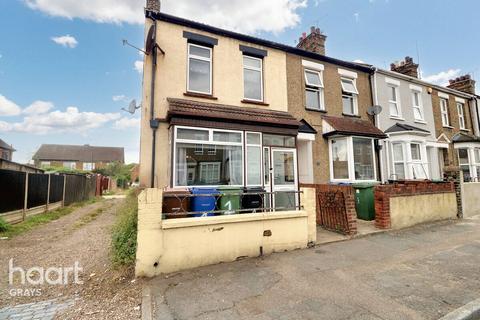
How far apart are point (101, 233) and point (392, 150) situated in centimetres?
1185

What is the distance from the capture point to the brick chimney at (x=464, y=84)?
15336 mm

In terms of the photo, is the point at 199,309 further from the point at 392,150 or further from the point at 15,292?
the point at 392,150

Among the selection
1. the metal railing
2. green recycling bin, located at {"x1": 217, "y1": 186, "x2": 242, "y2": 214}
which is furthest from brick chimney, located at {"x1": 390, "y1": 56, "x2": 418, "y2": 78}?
green recycling bin, located at {"x1": 217, "y1": 186, "x2": 242, "y2": 214}

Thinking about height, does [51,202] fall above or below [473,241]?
above

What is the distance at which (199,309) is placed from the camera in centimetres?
291

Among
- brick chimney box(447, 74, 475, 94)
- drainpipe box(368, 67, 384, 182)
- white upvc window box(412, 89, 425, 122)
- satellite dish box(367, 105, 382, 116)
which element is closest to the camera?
drainpipe box(368, 67, 384, 182)

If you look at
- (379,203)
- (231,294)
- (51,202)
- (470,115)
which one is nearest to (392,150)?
(379,203)

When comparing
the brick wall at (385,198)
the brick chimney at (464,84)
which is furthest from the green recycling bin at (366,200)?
the brick chimney at (464,84)

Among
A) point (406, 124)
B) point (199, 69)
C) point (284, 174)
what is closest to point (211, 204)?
point (284, 174)

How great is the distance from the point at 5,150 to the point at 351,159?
200 feet

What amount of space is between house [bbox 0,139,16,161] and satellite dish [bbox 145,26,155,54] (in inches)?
2039

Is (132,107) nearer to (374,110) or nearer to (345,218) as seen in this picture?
(345,218)

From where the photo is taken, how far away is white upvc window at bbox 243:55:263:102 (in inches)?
344

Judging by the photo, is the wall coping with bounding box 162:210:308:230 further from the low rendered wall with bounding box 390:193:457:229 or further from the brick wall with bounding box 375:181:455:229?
the low rendered wall with bounding box 390:193:457:229
